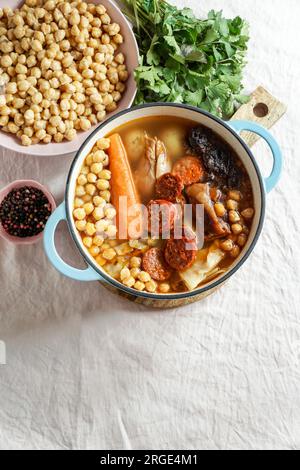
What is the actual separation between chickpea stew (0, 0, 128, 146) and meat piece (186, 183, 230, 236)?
1.36 ft

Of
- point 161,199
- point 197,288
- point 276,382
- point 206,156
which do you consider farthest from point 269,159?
point 276,382

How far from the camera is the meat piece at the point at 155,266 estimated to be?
5.97ft

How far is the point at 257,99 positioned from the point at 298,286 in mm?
652

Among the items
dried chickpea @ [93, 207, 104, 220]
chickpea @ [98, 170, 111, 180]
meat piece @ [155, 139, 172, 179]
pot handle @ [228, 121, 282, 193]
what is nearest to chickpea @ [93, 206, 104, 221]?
dried chickpea @ [93, 207, 104, 220]

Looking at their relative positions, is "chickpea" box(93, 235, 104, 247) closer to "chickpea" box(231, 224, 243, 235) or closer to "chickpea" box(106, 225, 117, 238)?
"chickpea" box(106, 225, 117, 238)

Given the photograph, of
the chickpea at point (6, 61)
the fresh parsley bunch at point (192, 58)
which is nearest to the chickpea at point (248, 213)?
the fresh parsley bunch at point (192, 58)

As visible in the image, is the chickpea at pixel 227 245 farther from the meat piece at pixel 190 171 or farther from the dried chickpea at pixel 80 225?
the dried chickpea at pixel 80 225

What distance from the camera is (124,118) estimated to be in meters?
1.86

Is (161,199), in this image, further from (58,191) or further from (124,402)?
(124,402)

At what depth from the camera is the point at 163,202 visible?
1828 mm

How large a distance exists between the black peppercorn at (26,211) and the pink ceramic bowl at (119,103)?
0.46 feet

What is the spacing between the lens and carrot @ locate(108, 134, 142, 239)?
187 centimetres

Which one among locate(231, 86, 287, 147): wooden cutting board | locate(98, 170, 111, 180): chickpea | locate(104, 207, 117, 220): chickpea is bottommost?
locate(104, 207, 117, 220): chickpea

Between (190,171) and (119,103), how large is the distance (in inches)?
14.3
